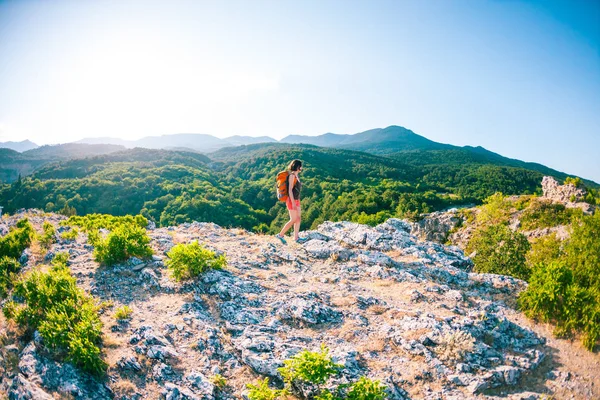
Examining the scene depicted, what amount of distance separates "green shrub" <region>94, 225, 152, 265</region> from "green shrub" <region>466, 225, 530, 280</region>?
12.8 m

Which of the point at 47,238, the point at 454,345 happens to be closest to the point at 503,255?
the point at 454,345

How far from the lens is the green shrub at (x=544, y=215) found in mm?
28047

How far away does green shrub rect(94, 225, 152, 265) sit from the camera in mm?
9688

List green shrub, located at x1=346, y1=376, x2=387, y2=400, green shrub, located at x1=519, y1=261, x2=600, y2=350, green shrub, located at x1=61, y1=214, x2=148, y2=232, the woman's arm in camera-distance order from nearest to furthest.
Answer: green shrub, located at x1=346, y1=376, x2=387, y2=400
green shrub, located at x1=519, y1=261, x2=600, y2=350
the woman's arm
green shrub, located at x1=61, y1=214, x2=148, y2=232

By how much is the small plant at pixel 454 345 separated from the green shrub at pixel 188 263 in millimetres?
6535

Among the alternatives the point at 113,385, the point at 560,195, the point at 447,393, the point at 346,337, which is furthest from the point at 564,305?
the point at 560,195

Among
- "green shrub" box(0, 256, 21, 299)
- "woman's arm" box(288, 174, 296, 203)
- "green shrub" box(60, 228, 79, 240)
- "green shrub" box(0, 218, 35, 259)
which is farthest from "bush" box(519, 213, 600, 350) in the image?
"green shrub" box(0, 218, 35, 259)

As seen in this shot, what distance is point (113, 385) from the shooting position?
5516 millimetres

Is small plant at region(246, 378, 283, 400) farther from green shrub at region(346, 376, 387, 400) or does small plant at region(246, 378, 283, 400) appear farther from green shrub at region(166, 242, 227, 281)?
green shrub at region(166, 242, 227, 281)

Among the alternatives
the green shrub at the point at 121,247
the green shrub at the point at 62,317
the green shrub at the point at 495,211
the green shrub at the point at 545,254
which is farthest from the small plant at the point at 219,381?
the green shrub at the point at 495,211

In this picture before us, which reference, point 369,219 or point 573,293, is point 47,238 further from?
point 369,219

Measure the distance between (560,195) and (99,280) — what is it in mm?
41144

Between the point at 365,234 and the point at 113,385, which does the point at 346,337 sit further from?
the point at 365,234

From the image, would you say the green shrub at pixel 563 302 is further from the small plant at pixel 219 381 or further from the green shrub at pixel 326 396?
the small plant at pixel 219 381
